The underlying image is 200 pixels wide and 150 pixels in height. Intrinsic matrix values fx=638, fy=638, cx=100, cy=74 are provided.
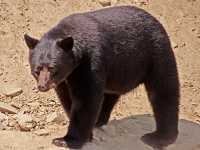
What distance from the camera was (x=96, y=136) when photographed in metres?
6.88

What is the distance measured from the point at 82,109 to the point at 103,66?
1.54 ft

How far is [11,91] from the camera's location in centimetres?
821

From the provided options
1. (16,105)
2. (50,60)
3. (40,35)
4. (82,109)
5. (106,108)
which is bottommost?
(16,105)

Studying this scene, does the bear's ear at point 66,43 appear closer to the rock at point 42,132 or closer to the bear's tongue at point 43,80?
the bear's tongue at point 43,80

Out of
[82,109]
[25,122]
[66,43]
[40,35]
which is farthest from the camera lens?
[40,35]

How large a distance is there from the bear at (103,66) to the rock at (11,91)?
1.48m

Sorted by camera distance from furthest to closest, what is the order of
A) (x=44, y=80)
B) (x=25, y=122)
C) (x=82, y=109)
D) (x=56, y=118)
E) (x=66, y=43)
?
(x=56, y=118)
(x=25, y=122)
(x=82, y=109)
(x=66, y=43)
(x=44, y=80)

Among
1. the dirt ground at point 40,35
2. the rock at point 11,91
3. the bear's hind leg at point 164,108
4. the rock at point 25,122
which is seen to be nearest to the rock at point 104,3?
the dirt ground at point 40,35

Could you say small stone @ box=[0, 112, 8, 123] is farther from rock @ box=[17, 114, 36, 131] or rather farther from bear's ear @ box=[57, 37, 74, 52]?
bear's ear @ box=[57, 37, 74, 52]

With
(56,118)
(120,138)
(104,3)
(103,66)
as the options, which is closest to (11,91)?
(56,118)

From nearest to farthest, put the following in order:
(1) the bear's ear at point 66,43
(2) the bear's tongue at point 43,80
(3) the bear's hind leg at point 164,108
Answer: (2) the bear's tongue at point 43,80
(1) the bear's ear at point 66,43
(3) the bear's hind leg at point 164,108

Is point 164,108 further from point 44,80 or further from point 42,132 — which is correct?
point 44,80

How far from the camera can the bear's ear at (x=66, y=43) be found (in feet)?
19.2

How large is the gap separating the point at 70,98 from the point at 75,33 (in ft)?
2.46
